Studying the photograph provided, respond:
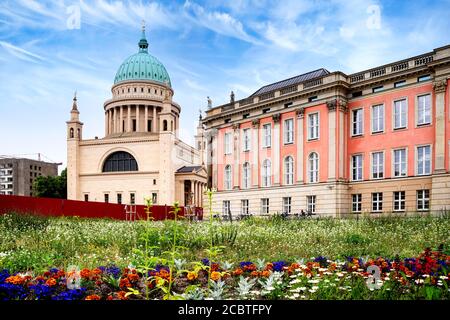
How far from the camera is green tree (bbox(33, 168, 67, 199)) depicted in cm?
6925

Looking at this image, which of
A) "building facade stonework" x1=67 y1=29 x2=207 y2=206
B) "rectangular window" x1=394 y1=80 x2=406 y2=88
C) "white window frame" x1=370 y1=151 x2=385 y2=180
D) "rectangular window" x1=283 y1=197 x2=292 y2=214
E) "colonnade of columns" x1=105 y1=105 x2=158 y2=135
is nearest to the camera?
"rectangular window" x1=394 y1=80 x2=406 y2=88

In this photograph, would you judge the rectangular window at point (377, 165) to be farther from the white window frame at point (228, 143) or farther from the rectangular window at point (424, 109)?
the white window frame at point (228, 143)

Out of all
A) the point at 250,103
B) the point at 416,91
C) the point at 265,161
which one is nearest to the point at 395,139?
the point at 416,91

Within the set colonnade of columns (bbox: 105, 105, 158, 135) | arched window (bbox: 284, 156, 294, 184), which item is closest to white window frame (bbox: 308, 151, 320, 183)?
arched window (bbox: 284, 156, 294, 184)

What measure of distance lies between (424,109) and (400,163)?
14.5 feet

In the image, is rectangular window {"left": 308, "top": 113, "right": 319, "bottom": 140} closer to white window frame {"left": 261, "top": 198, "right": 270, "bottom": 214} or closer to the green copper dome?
white window frame {"left": 261, "top": 198, "right": 270, "bottom": 214}

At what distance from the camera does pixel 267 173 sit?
36.3 metres

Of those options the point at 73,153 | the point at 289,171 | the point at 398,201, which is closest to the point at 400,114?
the point at 398,201

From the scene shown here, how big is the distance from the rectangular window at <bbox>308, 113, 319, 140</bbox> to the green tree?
2045 inches

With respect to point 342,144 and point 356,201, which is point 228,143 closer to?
point 342,144

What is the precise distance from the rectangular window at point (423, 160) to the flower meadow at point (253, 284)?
23747 millimetres

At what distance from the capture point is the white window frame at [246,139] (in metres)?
31.5

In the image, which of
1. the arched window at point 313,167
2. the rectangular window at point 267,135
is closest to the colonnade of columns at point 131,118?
the rectangular window at point 267,135

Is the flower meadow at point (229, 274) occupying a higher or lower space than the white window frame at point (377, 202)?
higher
